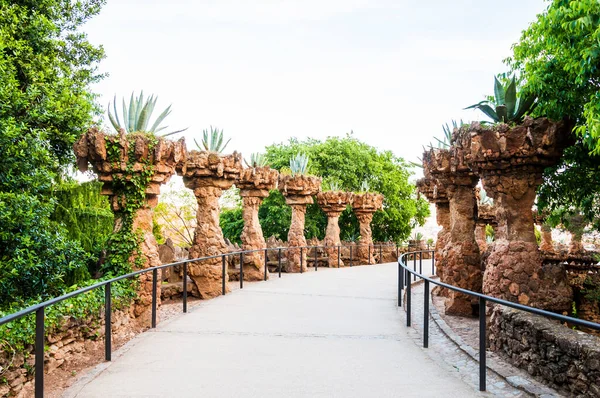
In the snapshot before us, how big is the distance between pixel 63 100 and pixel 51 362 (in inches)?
306

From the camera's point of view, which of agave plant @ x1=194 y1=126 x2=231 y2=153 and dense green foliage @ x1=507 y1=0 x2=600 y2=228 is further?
agave plant @ x1=194 y1=126 x2=231 y2=153

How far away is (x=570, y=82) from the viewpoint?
696cm

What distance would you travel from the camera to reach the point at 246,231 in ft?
54.2

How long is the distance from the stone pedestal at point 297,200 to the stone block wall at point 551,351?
42.3 ft

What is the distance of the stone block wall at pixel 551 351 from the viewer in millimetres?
4336

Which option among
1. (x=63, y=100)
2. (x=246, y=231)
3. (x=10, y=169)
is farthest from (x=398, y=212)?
(x=10, y=169)

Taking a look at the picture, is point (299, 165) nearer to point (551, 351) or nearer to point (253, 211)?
point (253, 211)

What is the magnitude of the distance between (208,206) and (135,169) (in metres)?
4.20

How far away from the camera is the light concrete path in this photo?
4.48 metres

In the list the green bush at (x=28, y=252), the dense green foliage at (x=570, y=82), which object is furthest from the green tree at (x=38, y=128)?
the dense green foliage at (x=570, y=82)

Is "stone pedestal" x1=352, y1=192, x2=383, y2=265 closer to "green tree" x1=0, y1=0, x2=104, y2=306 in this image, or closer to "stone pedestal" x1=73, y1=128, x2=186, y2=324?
"green tree" x1=0, y1=0, x2=104, y2=306

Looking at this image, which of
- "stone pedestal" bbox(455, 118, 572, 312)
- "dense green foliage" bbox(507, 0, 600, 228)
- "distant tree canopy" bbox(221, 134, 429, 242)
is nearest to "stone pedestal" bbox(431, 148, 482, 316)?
"dense green foliage" bbox(507, 0, 600, 228)

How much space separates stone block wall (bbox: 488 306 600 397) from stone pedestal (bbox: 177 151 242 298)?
8679 millimetres

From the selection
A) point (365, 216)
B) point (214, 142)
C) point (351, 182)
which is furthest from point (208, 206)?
point (351, 182)
